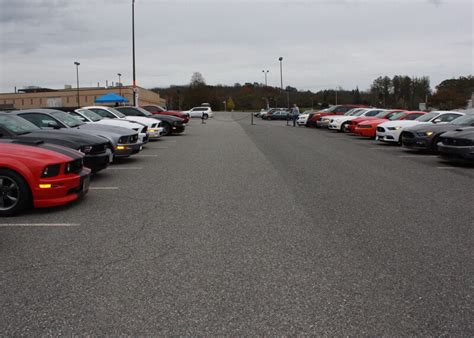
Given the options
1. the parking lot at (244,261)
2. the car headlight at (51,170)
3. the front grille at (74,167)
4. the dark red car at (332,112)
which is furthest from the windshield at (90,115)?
the dark red car at (332,112)

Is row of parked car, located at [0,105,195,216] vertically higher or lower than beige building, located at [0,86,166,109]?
lower

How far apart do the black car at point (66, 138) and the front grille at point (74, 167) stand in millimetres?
1498

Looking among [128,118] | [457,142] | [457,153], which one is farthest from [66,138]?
[128,118]

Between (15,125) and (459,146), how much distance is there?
10.0 metres

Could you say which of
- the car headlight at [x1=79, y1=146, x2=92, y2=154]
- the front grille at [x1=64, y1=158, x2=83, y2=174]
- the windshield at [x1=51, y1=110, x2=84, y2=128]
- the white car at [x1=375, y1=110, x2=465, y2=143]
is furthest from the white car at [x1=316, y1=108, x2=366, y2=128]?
the front grille at [x1=64, y1=158, x2=83, y2=174]

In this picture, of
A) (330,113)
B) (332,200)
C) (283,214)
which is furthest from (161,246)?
(330,113)

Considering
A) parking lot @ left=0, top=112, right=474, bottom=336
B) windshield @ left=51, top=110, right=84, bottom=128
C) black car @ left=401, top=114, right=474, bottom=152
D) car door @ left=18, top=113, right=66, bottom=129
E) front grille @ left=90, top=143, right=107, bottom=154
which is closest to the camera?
parking lot @ left=0, top=112, right=474, bottom=336

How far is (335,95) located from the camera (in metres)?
120

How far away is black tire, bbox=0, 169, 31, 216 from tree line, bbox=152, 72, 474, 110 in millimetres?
73311

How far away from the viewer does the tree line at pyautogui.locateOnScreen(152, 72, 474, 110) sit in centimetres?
8619

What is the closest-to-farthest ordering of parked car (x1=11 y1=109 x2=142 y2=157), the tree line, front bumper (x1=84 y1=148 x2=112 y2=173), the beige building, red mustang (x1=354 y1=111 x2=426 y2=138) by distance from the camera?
1. front bumper (x1=84 y1=148 x2=112 y2=173)
2. parked car (x1=11 y1=109 x2=142 y2=157)
3. red mustang (x1=354 y1=111 x2=426 y2=138)
4. the tree line
5. the beige building

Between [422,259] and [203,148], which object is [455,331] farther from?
[203,148]

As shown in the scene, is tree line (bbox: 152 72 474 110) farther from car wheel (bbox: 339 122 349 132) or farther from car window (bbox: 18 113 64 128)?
car window (bbox: 18 113 64 128)

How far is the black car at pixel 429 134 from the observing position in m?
13.9
